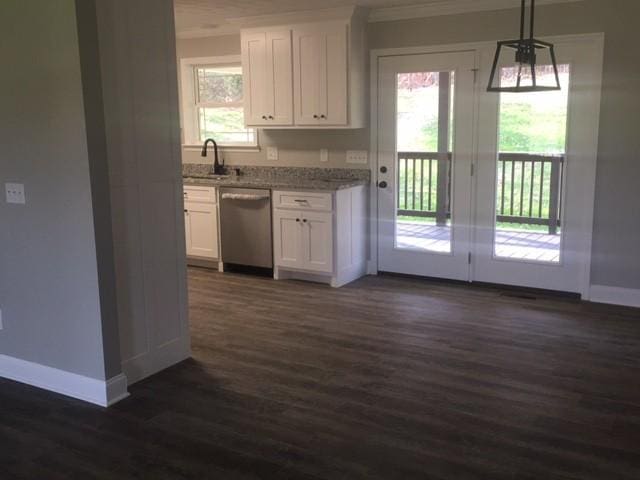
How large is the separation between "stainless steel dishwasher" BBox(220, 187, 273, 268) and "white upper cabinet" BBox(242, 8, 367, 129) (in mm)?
749

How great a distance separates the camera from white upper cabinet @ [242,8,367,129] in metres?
5.64

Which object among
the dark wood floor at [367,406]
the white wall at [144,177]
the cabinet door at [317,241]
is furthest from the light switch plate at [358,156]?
the white wall at [144,177]

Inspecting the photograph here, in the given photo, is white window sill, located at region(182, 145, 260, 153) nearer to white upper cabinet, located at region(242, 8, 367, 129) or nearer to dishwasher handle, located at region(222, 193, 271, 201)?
white upper cabinet, located at region(242, 8, 367, 129)

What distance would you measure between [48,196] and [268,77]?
315 centimetres

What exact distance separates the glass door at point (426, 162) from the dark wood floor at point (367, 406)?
100 cm

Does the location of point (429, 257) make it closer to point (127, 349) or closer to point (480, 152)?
point (480, 152)

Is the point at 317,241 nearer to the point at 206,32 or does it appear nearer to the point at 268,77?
Answer: the point at 268,77

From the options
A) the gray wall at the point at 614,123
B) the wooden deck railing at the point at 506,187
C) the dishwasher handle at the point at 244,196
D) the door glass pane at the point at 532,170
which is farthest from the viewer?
the dishwasher handle at the point at 244,196

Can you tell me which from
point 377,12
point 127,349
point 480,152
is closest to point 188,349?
point 127,349

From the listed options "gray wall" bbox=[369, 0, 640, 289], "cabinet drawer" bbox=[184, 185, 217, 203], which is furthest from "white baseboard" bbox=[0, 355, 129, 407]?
"gray wall" bbox=[369, 0, 640, 289]

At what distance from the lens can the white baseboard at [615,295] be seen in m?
5.03

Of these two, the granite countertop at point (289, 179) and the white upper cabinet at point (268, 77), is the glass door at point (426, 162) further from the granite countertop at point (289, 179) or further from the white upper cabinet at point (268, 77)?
the white upper cabinet at point (268, 77)

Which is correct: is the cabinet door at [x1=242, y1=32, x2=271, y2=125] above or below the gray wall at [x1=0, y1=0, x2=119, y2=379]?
above

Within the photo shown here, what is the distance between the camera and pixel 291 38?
582 centimetres
